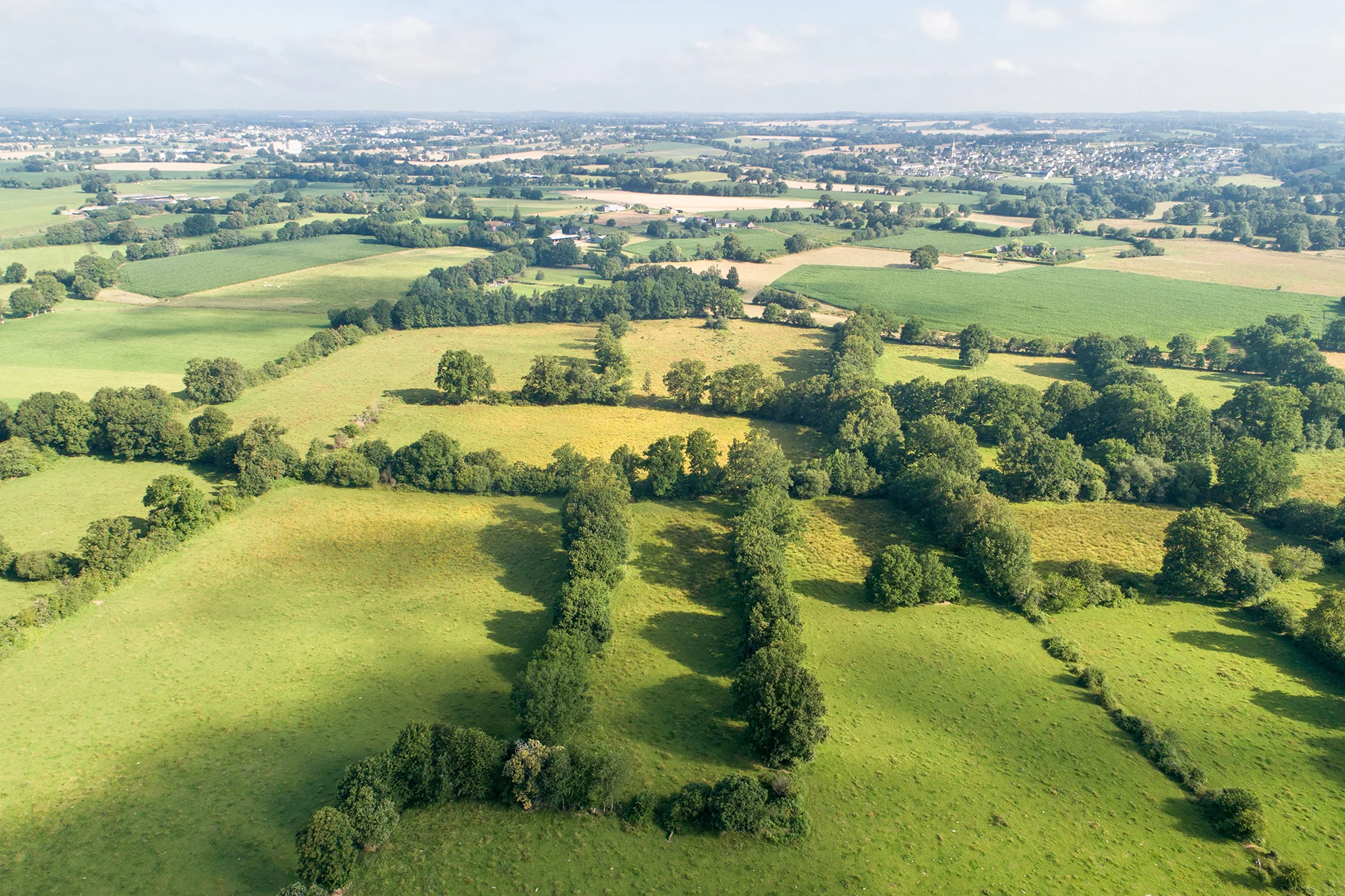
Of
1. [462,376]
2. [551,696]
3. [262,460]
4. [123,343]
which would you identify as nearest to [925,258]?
[462,376]

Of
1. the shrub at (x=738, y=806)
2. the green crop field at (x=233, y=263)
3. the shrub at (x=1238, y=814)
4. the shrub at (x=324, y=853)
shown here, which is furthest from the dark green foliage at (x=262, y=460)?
the green crop field at (x=233, y=263)

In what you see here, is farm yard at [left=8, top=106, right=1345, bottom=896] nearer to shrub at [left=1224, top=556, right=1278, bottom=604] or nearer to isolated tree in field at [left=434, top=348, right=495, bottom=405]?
shrub at [left=1224, top=556, right=1278, bottom=604]

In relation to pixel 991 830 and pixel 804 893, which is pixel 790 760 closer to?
pixel 804 893

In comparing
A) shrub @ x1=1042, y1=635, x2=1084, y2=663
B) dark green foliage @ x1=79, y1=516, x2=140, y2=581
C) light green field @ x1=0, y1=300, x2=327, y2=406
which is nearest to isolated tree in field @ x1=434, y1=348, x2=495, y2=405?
light green field @ x1=0, y1=300, x2=327, y2=406

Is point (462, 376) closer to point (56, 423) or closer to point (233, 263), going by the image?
point (56, 423)

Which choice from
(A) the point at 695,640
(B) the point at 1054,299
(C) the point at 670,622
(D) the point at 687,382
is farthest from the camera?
(B) the point at 1054,299

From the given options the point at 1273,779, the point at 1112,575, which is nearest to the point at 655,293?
the point at 1112,575

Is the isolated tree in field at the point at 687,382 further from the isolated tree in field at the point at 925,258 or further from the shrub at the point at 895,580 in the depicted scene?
the isolated tree in field at the point at 925,258
